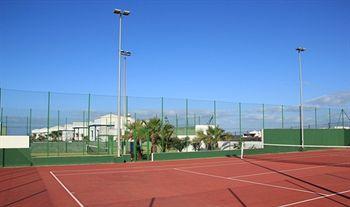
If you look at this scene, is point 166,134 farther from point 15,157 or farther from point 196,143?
point 15,157

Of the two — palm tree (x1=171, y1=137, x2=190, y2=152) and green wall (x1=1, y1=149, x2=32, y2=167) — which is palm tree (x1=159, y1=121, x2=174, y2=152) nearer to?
palm tree (x1=171, y1=137, x2=190, y2=152)

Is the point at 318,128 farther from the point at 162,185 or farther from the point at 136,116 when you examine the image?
the point at 162,185

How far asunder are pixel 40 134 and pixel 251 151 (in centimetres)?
1842

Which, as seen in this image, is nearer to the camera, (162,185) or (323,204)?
(323,204)

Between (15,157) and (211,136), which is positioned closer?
(15,157)

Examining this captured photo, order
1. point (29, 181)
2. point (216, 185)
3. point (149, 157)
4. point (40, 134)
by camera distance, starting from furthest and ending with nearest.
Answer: point (40, 134), point (149, 157), point (29, 181), point (216, 185)

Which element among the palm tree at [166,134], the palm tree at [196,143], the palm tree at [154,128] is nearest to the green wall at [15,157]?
the palm tree at [154,128]

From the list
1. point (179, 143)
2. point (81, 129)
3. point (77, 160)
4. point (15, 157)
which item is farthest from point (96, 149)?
point (15, 157)

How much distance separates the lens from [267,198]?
12.7m

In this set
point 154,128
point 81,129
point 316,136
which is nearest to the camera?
point 154,128

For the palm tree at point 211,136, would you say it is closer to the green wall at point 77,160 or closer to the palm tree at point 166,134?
the palm tree at point 166,134

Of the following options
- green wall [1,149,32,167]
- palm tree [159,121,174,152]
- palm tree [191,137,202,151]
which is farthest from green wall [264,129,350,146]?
green wall [1,149,32,167]

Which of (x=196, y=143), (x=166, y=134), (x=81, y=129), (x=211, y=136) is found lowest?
(x=196, y=143)

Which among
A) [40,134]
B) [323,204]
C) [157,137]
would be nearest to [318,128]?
[157,137]
